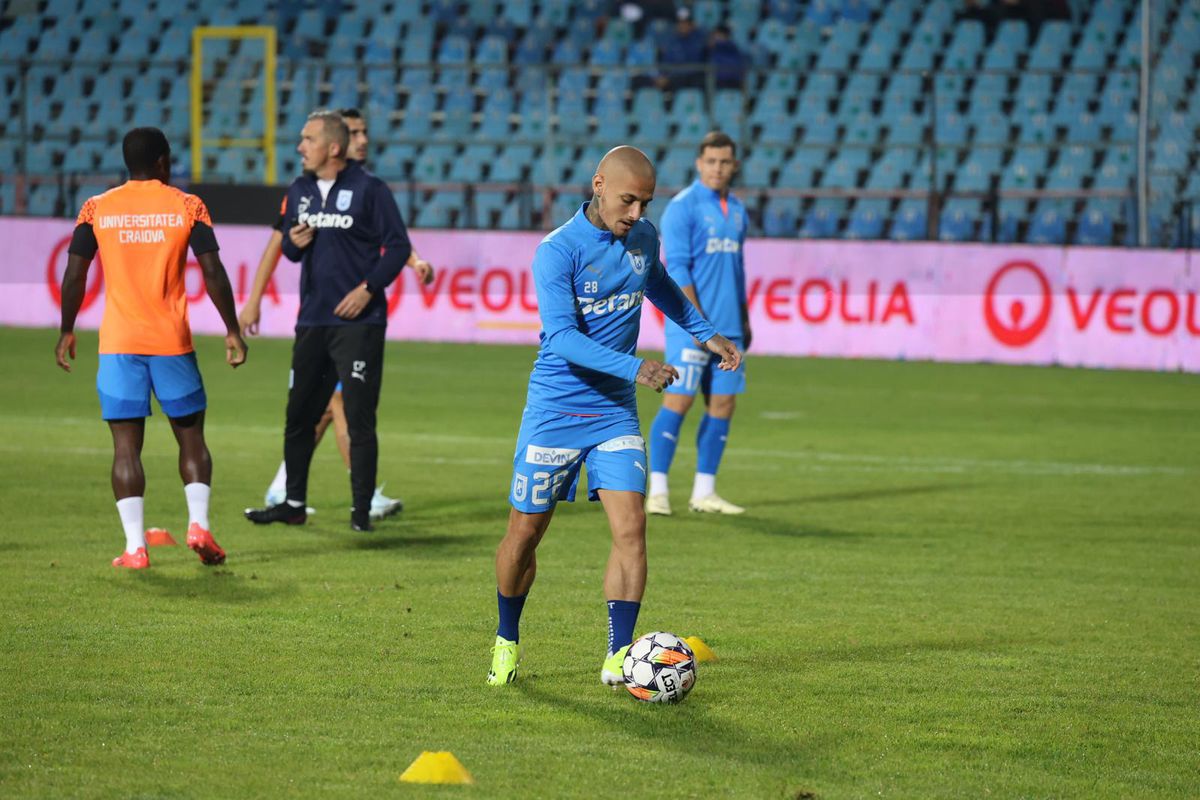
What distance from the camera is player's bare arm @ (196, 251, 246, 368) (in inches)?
342

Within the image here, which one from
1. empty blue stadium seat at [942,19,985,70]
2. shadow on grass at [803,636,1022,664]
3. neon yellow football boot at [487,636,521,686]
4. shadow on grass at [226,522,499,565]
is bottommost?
shadow on grass at [226,522,499,565]

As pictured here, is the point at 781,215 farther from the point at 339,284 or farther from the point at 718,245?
the point at 339,284

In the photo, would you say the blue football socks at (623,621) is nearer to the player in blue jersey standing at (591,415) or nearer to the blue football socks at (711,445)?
the player in blue jersey standing at (591,415)

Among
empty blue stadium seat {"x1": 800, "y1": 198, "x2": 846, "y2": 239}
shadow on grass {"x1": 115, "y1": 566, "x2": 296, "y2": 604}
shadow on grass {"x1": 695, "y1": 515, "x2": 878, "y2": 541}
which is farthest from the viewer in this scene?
empty blue stadium seat {"x1": 800, "y1": 198, "x2": 846, "y2": 239}

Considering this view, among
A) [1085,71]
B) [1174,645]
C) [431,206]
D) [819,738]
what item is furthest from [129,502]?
[1085,71]

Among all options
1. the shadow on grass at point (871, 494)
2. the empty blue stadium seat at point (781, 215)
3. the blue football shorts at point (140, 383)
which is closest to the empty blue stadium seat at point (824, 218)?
the empty blue stadium seat at point (781, 215)

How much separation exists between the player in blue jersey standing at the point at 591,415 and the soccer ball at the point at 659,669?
0.15 metres

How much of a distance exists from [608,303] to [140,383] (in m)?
3.24

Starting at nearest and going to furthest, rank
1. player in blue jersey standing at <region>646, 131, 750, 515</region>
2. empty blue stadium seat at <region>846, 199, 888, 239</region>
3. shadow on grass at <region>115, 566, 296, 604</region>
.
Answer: shadow on grass at <region>115, 566, 296, 604</region> → player in blue jersey standing at <region>646, 131, 750, 515</region> → empty blue stadium seat at <region>846, 199, 888, 239</region>

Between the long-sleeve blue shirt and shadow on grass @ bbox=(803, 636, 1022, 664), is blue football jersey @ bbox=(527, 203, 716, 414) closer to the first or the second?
shadow on grass @ bbox=(803, 636, 1022, 664)

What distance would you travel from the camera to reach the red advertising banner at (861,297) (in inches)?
837

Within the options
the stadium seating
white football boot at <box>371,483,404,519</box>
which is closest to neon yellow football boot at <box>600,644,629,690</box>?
white football boot at <box>371,483,404,519</box>

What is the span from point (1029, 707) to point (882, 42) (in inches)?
883

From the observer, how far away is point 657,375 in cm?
581
